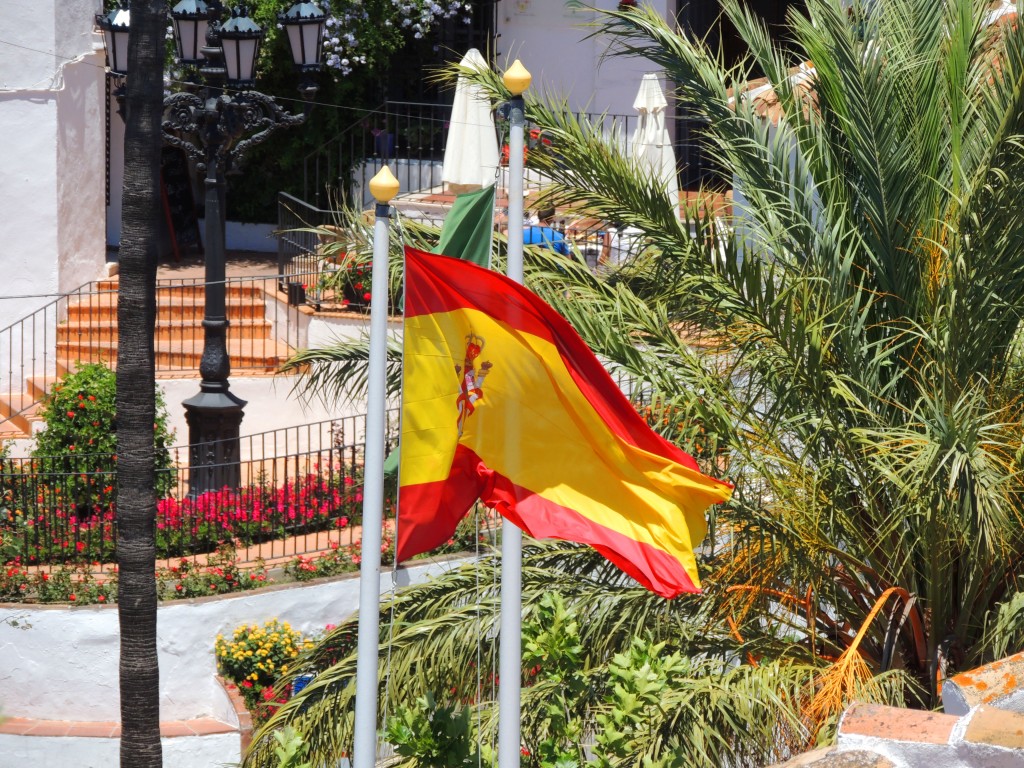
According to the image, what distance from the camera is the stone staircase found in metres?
15.2

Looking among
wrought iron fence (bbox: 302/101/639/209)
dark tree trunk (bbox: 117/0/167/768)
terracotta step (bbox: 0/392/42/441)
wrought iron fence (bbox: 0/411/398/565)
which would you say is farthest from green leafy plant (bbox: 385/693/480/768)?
wrought iron fence (bbox: 302/101/639/209)

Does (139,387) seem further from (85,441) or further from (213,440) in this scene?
(85,441)

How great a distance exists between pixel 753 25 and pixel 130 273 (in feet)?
11.6

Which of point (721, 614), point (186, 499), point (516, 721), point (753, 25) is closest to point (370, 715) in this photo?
point (516, 721)

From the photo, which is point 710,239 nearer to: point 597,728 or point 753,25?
point 753,25

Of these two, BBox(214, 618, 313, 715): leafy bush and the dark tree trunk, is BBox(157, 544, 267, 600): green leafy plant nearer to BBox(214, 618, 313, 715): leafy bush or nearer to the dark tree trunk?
BBox(214, 618, 313, 715): leafy bush

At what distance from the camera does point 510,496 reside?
5.35 m

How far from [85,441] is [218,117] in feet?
10.6

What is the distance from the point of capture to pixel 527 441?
538 centimetres

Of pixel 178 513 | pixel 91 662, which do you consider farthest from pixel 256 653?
pixel 178 513

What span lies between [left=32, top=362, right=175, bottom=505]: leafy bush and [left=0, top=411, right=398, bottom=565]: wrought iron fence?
13 mm

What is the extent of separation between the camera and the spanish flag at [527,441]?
5.02m

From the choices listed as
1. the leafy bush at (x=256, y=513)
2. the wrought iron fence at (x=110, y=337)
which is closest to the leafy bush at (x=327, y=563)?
the leafy bush at (x=256, y=513)

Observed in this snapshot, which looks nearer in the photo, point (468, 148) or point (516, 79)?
point (516, 79)
